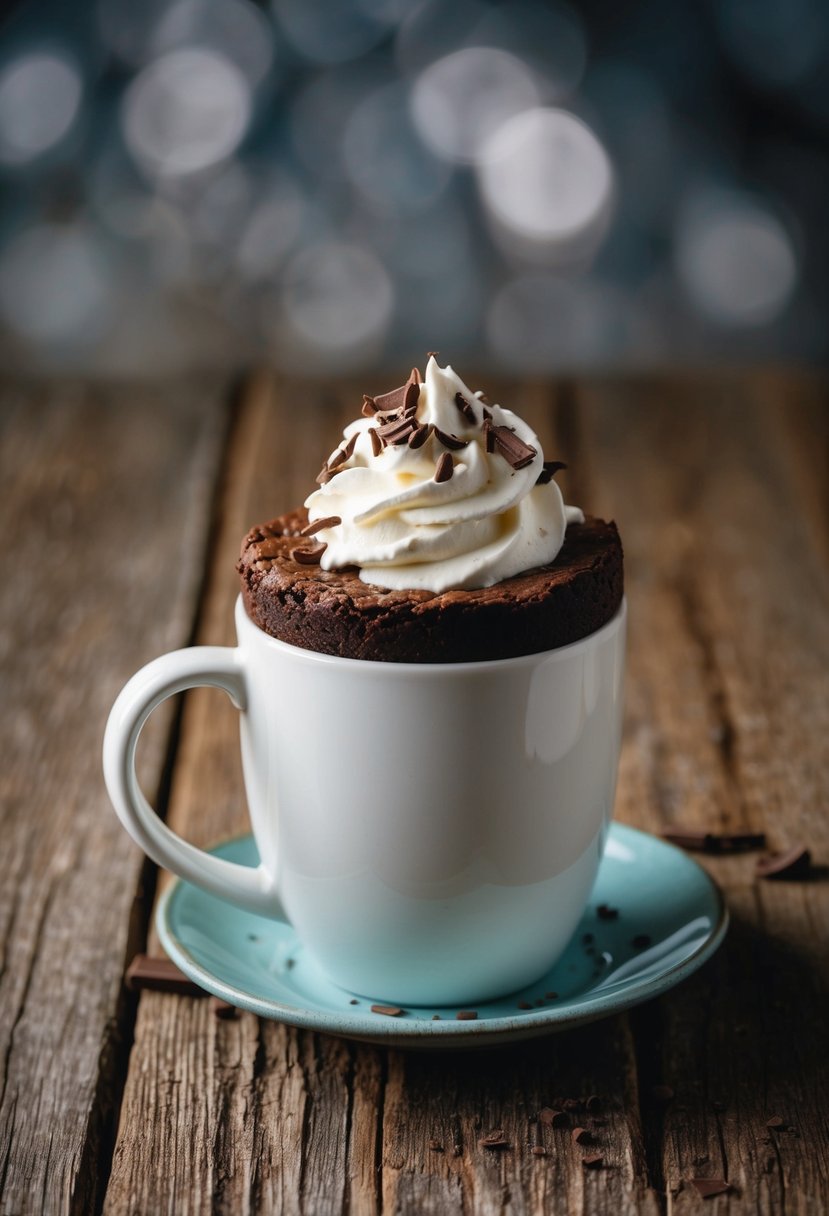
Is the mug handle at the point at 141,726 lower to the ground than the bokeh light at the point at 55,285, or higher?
higher

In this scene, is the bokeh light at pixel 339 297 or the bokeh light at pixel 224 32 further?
the bokeh light at pixel 339 297

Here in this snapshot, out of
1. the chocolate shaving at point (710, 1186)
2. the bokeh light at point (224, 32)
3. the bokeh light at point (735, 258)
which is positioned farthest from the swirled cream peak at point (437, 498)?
the bokeh light at point (735, 258)

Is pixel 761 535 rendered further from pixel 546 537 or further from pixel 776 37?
pixel 776 37

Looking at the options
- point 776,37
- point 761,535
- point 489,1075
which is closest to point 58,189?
point 776,37

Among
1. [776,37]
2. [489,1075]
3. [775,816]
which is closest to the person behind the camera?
[489,1075]

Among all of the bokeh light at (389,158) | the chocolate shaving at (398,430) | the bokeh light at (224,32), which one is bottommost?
the bokeh light at (389,158)

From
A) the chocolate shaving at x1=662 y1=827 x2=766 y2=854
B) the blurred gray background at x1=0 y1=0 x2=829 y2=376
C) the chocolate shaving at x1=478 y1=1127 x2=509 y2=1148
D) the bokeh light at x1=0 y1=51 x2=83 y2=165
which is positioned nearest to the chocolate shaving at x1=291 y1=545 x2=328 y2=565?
the chocolate shaving at x1=478 y1=1127 x2=509 y2=1148

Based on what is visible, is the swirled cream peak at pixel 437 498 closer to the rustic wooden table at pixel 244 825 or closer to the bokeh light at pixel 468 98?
the rustic wooden table at pixel 244 825

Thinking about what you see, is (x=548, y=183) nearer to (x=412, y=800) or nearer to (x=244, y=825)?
(x=244, y=825)
